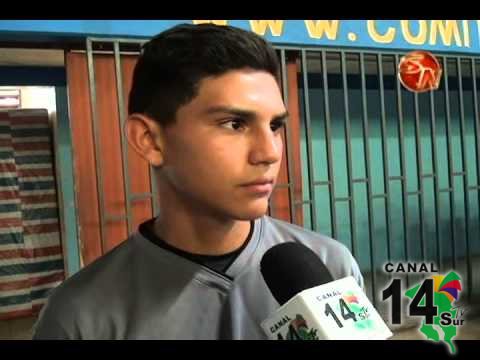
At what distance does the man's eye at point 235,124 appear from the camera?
2.61 feet

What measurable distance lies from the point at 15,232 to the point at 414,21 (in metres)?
2.87

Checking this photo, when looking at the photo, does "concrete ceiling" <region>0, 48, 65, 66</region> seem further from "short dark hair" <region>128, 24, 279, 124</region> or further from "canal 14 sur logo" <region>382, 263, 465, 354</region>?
"canal 14 sur logo" <region>382, 263, 465, 354</region>

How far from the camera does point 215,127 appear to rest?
2.63 feet

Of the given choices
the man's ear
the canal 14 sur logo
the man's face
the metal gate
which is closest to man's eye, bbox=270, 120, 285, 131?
the man's face

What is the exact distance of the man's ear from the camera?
0.88 metres

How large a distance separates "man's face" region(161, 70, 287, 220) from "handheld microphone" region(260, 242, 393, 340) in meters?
0.13

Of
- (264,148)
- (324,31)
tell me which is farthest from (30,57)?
(264,148)

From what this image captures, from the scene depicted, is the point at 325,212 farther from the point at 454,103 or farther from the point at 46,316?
the point at 46,316

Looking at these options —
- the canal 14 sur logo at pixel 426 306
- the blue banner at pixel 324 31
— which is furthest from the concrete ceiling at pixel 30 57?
the canal 14 sur logo at pixel 426 306

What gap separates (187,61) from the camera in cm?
84

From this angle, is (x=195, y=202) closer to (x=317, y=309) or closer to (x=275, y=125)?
(x=275, y=125)

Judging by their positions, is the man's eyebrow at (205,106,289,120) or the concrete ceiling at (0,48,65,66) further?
the concrete ceiling at (0,48,65,66)

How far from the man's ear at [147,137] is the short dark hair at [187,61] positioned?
2 cm

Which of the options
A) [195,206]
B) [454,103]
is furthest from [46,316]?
[454,103]
